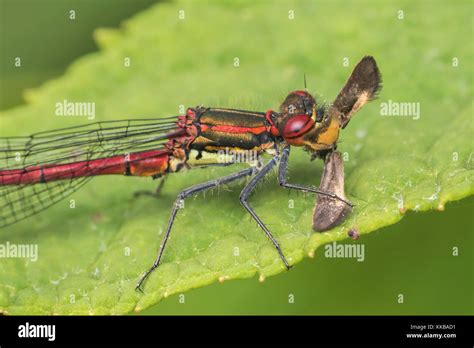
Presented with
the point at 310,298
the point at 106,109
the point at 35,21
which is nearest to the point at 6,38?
the point at 35,21

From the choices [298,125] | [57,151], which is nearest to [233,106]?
[298,125]

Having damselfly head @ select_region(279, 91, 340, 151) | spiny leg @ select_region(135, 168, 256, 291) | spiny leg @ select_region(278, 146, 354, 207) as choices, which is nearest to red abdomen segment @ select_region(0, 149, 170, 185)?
spiny leg @ select_region(135, 168, 256, 291)

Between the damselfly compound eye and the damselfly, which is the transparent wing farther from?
the damselfly compound eye

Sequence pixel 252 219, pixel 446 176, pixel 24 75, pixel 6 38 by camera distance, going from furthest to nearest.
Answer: pixel 6 38, pixel 24 75, pixel 252 219, pixel 446 176

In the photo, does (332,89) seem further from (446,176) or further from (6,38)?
(6,38)

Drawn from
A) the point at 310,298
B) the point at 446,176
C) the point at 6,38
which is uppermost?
the point at 6,38

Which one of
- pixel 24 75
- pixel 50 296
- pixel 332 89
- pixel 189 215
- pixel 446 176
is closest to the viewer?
pixel 446 176

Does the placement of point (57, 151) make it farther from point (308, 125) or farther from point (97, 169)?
point (308, 125)
